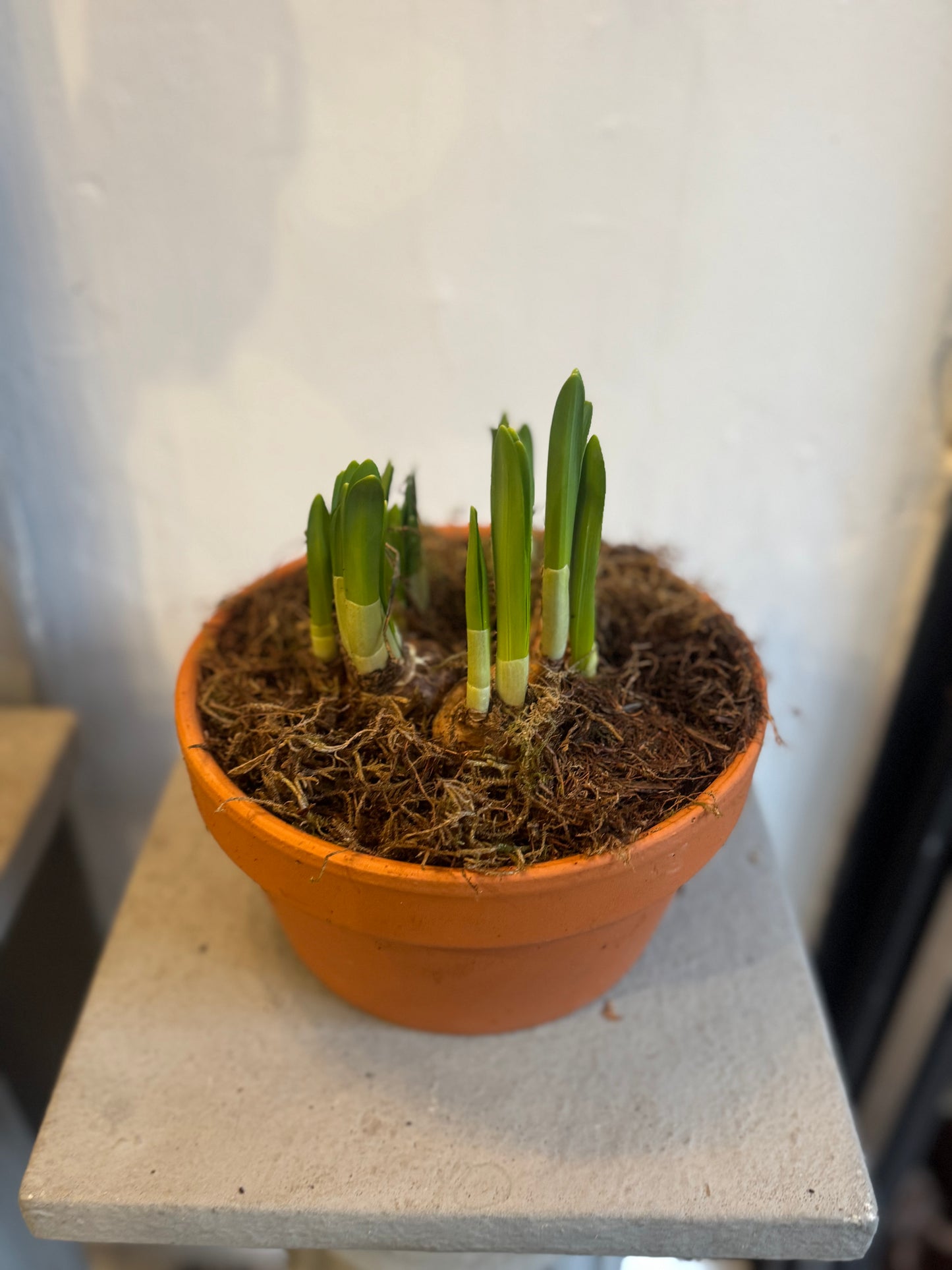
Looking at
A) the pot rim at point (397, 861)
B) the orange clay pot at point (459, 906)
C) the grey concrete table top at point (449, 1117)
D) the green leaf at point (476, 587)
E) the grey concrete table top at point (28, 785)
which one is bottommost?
the grey concrete table top at point (28, 785)

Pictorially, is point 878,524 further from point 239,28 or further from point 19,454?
point 19,454

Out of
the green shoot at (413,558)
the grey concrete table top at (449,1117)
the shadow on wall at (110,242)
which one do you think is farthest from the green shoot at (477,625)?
the shadow on wall at (110,242)

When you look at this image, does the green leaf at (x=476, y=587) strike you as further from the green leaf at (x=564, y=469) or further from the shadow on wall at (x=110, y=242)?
the shadow on wall at (x=110, y=242)

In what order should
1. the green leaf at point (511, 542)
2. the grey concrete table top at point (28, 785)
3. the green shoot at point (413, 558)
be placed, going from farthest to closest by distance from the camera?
1. the grey concrete table top at point (28, 785)
2. the green shoot at point (413, 558)
3. the green leaf at point (511, 542)

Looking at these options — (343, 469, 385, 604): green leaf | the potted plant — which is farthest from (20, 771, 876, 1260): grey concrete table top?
(343, 469, 385, 604): green leaf

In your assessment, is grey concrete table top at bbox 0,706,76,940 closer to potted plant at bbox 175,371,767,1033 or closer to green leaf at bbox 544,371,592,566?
potted plant at bbox 175,371,767,1033

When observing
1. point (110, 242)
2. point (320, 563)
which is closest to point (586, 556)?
point (320, 563)
